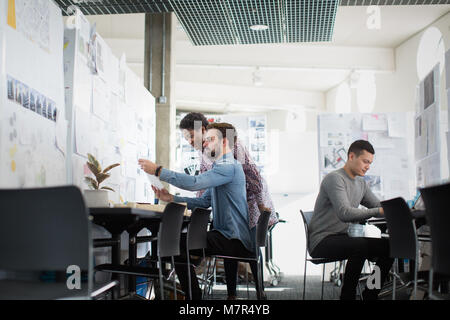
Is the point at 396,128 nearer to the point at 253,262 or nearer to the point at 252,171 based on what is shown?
the point at 252,171

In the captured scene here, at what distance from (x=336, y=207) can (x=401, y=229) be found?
0.86 metres

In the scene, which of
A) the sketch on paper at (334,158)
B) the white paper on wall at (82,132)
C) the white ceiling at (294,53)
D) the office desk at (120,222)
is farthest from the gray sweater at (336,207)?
the white ceiling at (294,53)

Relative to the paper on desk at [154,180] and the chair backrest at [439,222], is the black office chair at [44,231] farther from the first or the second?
the paper on desk at [154,180]

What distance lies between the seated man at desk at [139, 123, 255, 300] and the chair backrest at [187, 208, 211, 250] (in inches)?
5.6

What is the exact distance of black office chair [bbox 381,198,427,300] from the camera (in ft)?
8.34

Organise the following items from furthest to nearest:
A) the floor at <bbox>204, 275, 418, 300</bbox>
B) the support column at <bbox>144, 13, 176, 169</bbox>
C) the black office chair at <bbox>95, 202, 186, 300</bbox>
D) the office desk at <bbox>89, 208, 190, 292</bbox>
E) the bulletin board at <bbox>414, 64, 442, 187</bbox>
→ 1. the support column at <bbox>144, 13, 176, 169</bbox>
2. the floor at <bbox>204, 275, 418, 300</bbox>
3. the bulletin board at <bbox>414, 64, 442, 187</bbox>
4. the black office chair at <bbox>95, 202, 186, 300</bbox>
5. the office desk at <bbox>89, 208, 190, 292</bbox>

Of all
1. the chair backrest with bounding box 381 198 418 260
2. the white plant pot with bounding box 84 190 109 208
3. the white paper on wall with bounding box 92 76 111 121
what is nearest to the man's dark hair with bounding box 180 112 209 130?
the white paper on wall with bounding box 92 76 111 121

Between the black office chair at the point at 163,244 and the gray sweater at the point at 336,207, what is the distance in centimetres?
113

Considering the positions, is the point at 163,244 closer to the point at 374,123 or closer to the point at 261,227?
the point at 261,227

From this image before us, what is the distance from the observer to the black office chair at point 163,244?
265 cm

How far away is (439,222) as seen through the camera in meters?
Answer: 1.99

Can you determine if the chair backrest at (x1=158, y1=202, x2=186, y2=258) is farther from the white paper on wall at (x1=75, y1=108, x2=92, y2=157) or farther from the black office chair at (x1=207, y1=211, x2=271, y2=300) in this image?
the white paper on wall at (x1=75, y1=108, x2=92, y2=157)
